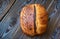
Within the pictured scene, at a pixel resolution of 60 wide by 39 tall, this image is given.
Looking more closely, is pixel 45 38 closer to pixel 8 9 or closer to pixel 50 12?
pixel 50 12

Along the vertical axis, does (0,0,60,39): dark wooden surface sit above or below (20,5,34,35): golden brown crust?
below

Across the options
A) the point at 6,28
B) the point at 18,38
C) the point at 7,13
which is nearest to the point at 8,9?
the point at 7,13

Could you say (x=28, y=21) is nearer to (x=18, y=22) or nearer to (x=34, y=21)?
(x=34, y=21)

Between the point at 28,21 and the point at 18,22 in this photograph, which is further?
the point at 18,22

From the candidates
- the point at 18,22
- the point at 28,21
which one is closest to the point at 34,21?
the point at 28,21

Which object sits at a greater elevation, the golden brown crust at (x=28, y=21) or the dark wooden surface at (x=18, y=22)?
the golden brown crust at (x=28, y=21)
